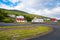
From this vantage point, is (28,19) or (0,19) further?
(28,19)

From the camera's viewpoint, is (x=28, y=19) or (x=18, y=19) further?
(x=28, y=19)

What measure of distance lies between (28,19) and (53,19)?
41.0 meters

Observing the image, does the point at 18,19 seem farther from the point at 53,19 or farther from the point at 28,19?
the point at 53,19

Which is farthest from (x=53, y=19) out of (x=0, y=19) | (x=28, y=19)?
(x=0, y=19)

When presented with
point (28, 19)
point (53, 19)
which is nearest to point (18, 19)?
point (28, 19)

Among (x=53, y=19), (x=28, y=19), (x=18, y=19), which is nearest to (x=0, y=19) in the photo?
(x=18, y=19)

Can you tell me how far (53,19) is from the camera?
16500 centimetres

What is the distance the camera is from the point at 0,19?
107 metres

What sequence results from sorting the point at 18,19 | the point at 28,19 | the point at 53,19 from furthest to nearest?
the point at 53,19 < the point at 28,19 < the point at 18,19

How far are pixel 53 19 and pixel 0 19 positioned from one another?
2936 inches

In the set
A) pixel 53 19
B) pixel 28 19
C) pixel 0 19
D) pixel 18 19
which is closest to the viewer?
pixel 0 19

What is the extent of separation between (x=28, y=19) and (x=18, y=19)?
1564cm

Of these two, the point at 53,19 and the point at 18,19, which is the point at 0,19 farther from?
the point at 53,19

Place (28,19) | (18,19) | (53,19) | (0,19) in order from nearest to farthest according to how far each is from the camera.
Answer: (0,19)
(18,19)
(28,19)
(53,19)
